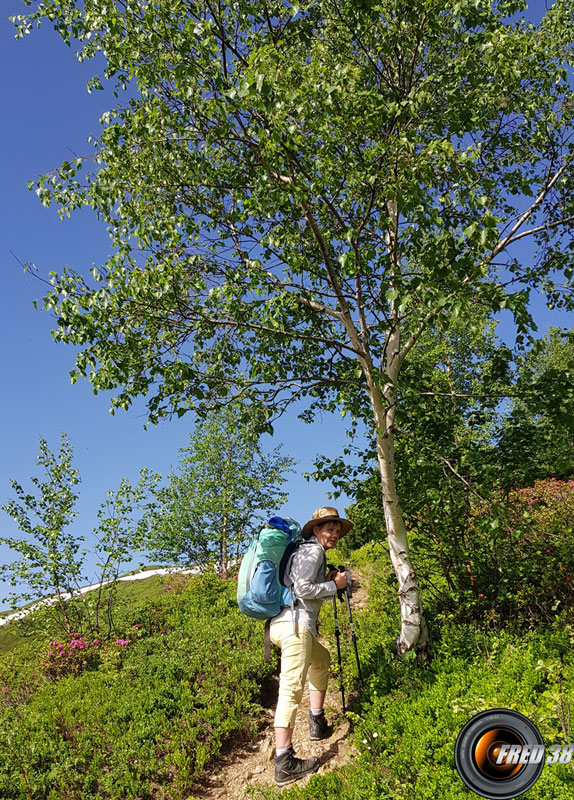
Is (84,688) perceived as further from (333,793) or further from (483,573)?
(483,573)

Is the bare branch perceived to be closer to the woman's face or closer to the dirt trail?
the woman's face

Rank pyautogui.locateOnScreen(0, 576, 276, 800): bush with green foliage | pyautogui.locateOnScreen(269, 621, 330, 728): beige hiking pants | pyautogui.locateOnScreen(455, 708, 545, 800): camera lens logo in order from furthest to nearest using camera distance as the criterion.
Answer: pyautogui.locateOnScreen(0, 576, 276, 800): bush with green foliage < pyautogui.locateOnScreen(269, 621, 330, 728): beige hiking pants < pyautogui.locateOnScreen(455, 708, 545, 800): camera lens logo

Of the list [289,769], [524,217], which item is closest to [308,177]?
[524,217]

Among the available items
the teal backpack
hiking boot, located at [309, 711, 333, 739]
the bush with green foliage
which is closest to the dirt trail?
hiking boot, located at [309, 711, 333, 739]

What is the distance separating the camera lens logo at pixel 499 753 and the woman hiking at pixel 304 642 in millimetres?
1926

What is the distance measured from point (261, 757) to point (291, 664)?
2.18 m

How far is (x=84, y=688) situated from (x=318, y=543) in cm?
625

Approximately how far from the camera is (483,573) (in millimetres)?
7754

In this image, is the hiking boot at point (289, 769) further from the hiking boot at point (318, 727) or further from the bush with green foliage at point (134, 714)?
the bush with green foliage at point (134, 714)

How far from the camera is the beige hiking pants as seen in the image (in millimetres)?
5445

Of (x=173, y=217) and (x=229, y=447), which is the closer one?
(x=173, y=217)

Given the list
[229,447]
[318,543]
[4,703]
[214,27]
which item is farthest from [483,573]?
[229,447]

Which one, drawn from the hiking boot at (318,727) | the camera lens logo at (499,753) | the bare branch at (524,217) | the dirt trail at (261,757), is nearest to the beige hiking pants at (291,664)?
the dirt trail at (261,757)

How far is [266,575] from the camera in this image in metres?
5.84
